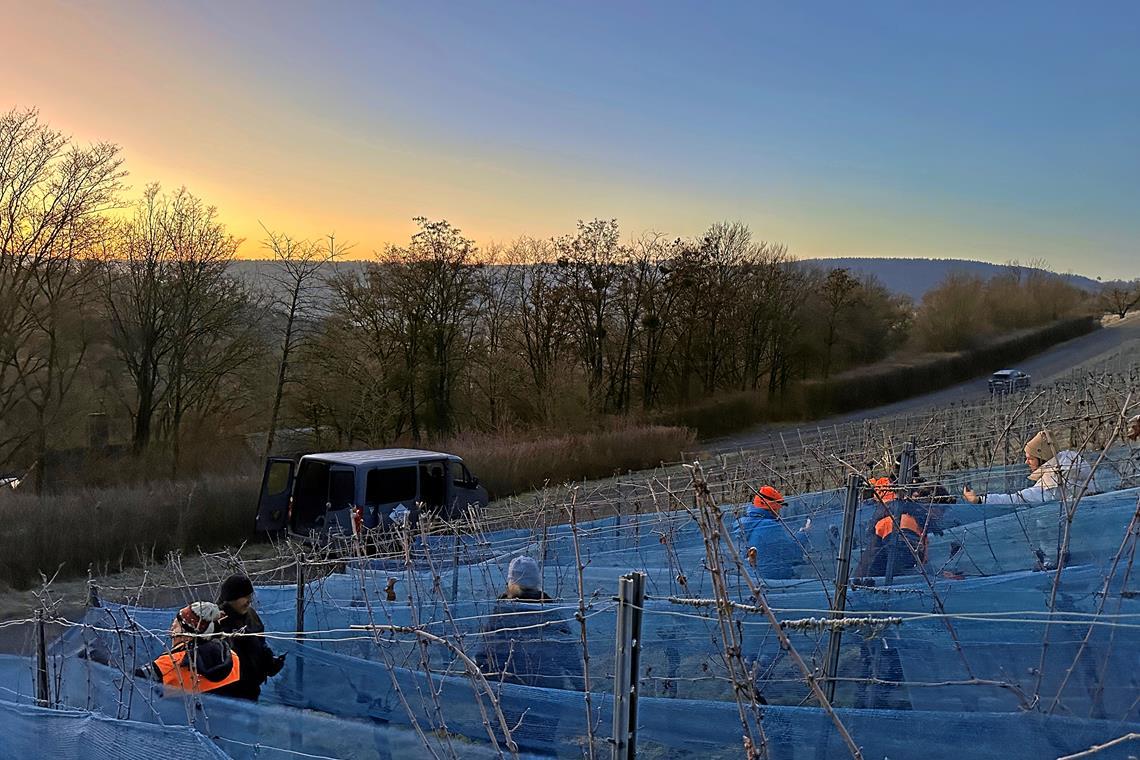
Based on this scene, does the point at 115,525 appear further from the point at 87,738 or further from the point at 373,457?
the point at 87,738

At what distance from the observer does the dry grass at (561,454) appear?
854 inches

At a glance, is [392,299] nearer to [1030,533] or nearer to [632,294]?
[632,294]

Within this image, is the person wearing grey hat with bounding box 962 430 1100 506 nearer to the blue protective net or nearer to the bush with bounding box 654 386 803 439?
the blue protective net

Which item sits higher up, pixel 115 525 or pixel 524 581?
pixel 524 581

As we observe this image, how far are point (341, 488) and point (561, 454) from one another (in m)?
12.5

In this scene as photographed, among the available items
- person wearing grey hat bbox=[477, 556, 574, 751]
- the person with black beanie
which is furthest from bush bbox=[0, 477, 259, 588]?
person wearing grey hat bbox=[477, 556, 574, 751]

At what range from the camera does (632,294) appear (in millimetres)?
42375

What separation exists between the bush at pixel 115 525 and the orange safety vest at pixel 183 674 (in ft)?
30.1

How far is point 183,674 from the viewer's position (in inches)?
171

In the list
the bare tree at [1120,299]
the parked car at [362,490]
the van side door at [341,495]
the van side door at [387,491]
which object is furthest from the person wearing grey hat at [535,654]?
the bare tree at [1120,299]

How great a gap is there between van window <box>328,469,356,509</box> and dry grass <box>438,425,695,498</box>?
7202 millimetres

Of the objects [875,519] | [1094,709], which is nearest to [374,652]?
[875,519]

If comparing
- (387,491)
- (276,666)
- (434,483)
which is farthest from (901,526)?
(434,483)

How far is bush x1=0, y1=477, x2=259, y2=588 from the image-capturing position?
1330 cm
